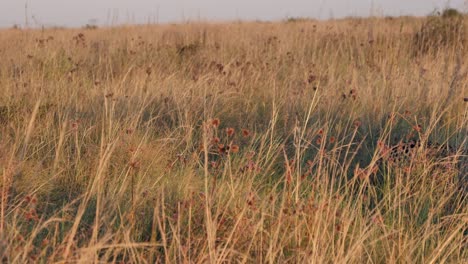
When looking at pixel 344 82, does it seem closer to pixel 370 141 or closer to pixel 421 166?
pixel 370 141

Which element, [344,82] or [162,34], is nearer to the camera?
[344,82]

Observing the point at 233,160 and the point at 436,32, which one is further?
the point at 436,32

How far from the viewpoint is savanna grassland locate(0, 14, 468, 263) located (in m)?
1.80

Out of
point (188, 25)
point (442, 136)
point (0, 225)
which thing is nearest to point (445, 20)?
point (188, 25)

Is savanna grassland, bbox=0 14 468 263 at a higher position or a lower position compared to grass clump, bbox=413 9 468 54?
lower

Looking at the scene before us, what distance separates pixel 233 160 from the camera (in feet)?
9.43

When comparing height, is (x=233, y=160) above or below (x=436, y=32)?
below

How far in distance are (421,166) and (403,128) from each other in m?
1.07

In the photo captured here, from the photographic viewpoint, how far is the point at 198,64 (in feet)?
20.9

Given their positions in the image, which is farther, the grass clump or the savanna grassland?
the grass clump

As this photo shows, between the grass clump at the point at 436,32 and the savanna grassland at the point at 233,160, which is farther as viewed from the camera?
the grass clump at the point at 436,32

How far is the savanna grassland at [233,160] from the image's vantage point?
180 centimetres

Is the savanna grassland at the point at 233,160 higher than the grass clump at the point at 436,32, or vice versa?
the grass clump at the point at 436,32

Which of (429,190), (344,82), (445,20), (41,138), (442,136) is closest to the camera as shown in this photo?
(429,190)
